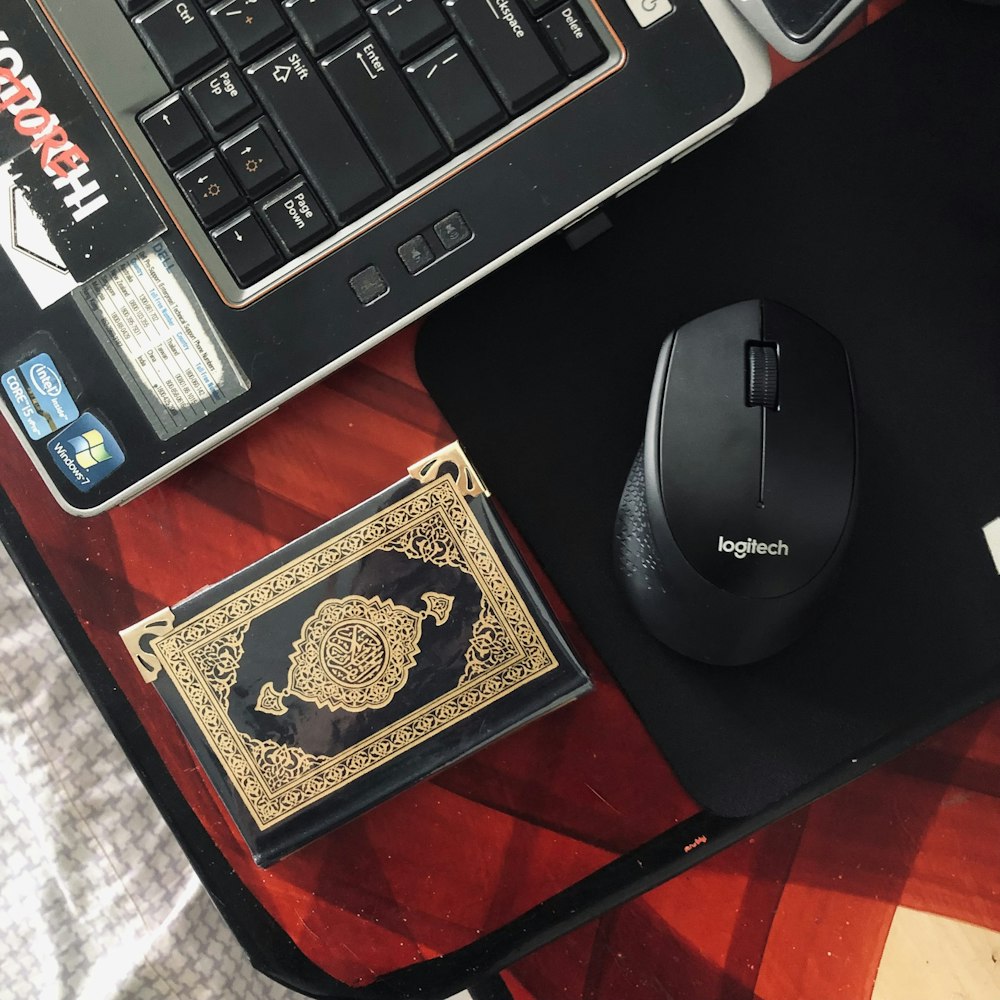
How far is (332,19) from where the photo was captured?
411 millimetres

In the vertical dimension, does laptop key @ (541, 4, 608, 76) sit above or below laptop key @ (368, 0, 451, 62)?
below

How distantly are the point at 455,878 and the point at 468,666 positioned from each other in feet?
0.45

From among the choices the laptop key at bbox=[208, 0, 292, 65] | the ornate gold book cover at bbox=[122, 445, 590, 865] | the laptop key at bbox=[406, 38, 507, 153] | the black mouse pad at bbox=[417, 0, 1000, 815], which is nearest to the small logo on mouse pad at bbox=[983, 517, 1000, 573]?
the black mouse pad at bbox=[417, 0, 1000, 815]

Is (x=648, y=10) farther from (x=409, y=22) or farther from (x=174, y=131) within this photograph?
(x=174, y=131)

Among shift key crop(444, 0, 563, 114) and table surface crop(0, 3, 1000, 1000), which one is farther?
table surface crop(0, 3, 1000, 1000)

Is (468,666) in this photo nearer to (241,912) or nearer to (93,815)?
(241,912)

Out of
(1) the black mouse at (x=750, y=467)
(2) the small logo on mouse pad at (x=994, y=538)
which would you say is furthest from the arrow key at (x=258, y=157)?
(2) the small logo on mouse pad at (x=994, y=538)

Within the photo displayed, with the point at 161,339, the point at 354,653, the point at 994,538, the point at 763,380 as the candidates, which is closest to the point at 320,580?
the point at 354,653

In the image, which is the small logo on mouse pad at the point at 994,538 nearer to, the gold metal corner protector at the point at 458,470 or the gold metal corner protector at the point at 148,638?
the gold metal corner protector at the point at 458,470

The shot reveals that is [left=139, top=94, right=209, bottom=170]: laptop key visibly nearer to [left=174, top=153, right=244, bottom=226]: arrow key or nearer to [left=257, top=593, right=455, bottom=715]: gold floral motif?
[left=174, top=153, right=244, bottom=226]: arrow key

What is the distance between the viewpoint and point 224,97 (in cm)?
42

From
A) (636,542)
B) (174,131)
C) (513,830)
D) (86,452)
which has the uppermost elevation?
(174,131)

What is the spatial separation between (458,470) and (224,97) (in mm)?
212

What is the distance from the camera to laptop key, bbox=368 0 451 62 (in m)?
0.41
